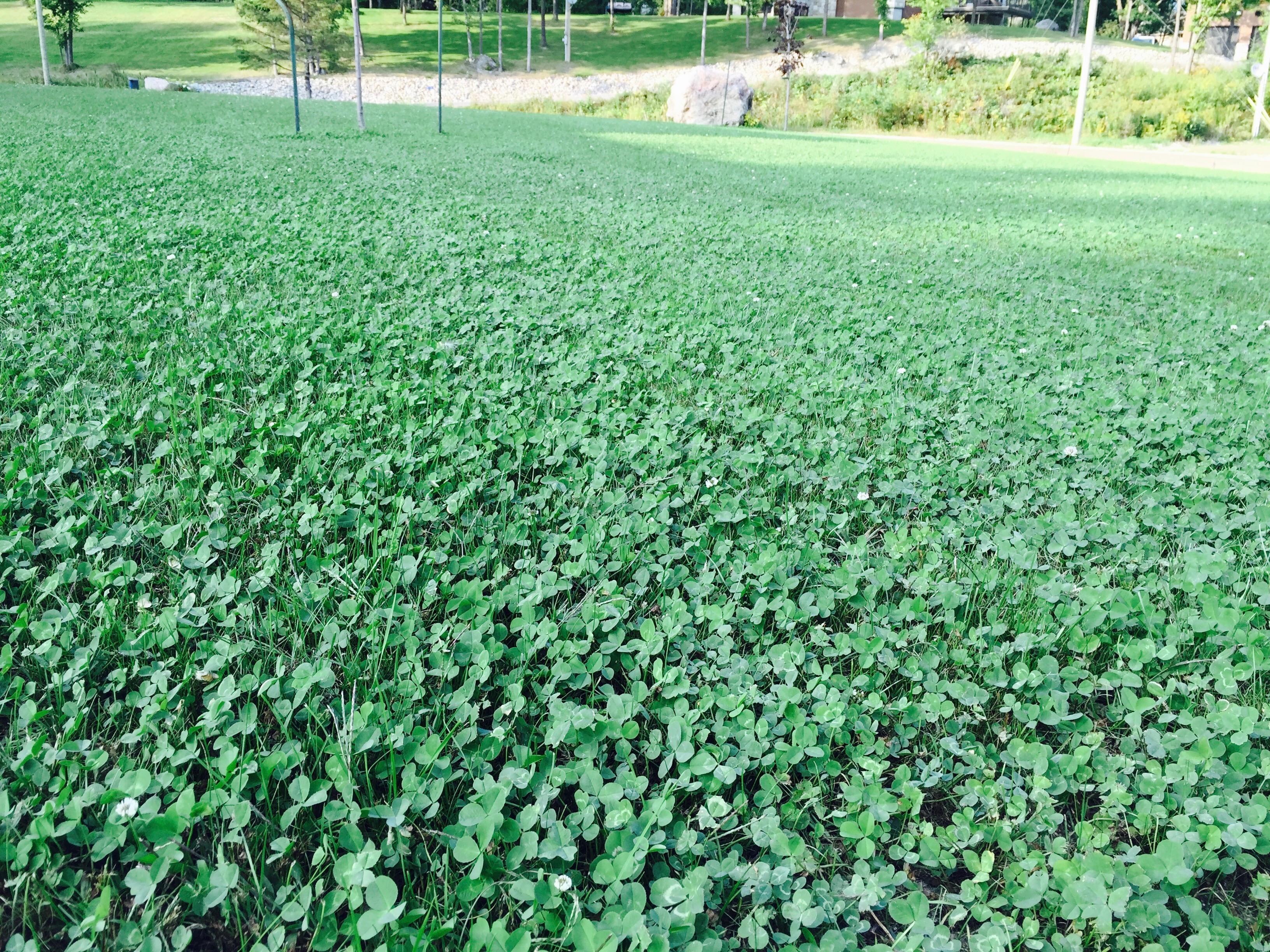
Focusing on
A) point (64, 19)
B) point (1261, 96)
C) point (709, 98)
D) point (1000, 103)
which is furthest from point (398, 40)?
point (1261, 96)

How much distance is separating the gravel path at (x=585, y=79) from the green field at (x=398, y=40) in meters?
3.21

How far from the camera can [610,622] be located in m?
1.95

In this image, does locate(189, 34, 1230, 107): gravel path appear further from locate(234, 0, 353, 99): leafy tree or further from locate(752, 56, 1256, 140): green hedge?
locate(752, 56, 1256, 140): green hedge

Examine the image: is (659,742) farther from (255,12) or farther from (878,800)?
(255,12)

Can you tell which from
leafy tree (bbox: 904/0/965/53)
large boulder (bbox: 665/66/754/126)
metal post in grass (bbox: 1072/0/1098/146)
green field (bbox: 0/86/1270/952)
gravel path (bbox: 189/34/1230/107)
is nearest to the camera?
green field (bbox: 0/86/1270/952)

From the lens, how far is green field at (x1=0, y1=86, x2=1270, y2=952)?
1.34m

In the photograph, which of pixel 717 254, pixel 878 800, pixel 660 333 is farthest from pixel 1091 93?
pixel 878 800

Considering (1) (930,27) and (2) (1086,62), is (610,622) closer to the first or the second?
(2) (1086,62)

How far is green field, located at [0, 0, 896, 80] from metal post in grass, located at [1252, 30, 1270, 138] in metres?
22.7

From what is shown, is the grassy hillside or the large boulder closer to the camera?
the grassy hillside

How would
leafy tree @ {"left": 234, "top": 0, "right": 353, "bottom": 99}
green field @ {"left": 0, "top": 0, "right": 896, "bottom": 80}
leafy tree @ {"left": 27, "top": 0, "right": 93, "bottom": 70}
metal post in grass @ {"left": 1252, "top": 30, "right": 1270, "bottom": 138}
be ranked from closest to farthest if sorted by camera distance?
metal post in grass @ {"left": 1252, "top": 30, "right": 1270, "bottom": 138}, leafy tree @ {"left": 27, "top": 0, "right": 93, "bottom": 70}, leafy tree @ {"left": 234, "top": 0, "right": 353, "bottom": 99}, green field @ {"left": 0, "top": 0, "right": 896, "bottom": 80}

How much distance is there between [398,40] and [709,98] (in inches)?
1058

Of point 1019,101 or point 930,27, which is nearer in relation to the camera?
point 1019,101

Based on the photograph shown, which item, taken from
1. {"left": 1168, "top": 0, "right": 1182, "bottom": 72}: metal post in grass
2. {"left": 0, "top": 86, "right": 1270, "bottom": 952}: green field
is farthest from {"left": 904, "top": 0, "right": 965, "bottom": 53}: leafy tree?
{"left": 0, "top": 86, "right": 1270, "bottom": 952}: green field
